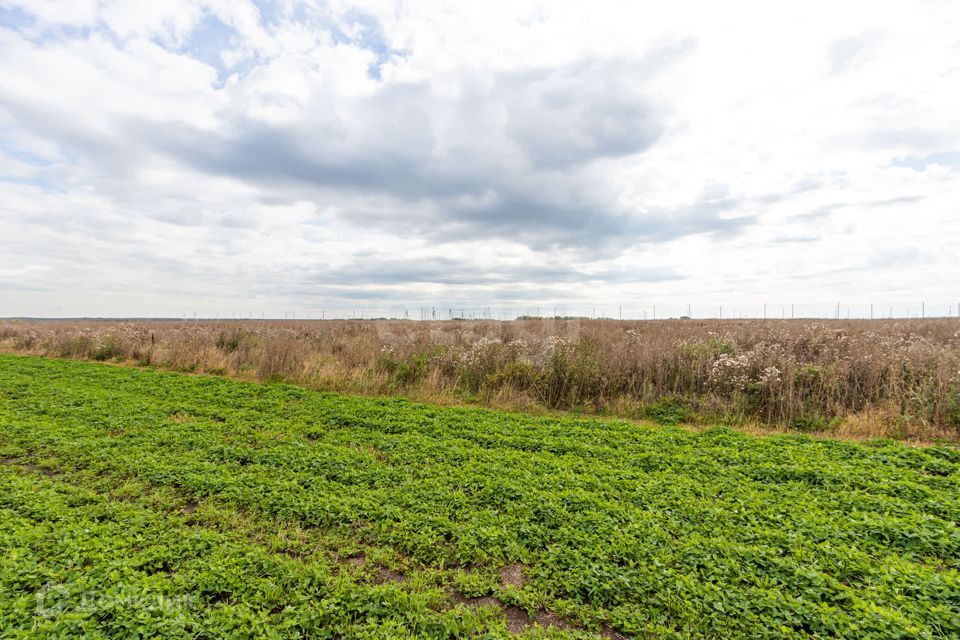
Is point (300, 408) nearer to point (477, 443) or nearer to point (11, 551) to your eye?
point (477, 443)

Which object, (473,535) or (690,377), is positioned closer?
(473,535)

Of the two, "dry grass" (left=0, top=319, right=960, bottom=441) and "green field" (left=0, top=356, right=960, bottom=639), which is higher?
"dry grass" (left=0, top=319, right=960, bottom=441)

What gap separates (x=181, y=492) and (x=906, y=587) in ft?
23.5

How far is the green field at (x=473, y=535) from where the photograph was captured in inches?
117

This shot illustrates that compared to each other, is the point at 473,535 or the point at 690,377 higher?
the point at 690,377

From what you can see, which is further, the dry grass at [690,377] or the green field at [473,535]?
the dry grass at [690,377]

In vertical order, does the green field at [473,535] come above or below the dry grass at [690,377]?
below

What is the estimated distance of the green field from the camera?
2.97 m

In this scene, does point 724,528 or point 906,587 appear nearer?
point 906,587

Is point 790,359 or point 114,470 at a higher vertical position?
point 790,359

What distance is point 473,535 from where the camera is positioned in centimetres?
406

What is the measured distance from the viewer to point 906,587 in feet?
10.4

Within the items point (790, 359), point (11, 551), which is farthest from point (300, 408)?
point (790, 359)

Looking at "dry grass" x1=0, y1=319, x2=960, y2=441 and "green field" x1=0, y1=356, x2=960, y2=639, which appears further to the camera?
"dry grass" x1=0, y1=319, x2=960, y2=441
